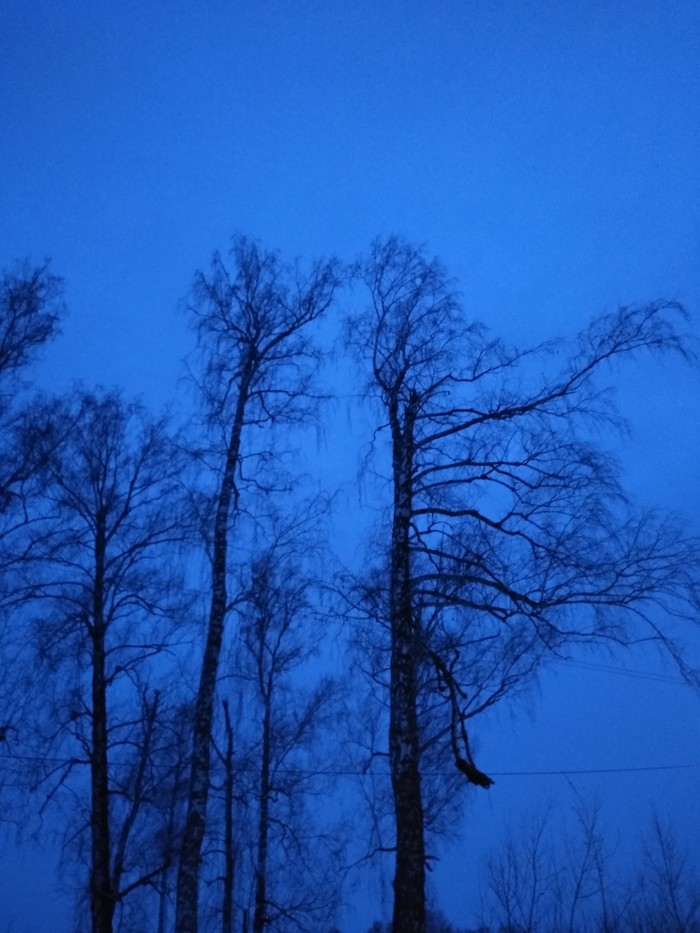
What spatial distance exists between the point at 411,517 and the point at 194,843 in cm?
581

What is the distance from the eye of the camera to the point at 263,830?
2123cm

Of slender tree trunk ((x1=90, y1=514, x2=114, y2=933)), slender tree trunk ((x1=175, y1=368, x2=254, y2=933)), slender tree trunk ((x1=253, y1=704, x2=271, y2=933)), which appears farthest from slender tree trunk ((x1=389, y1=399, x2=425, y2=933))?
slender tree trunk ((x1=253, y1=704, x2=271, y2=933))

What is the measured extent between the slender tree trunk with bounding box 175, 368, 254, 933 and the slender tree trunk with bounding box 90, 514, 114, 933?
3.30 meters

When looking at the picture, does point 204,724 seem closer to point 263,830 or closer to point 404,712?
point 404,712

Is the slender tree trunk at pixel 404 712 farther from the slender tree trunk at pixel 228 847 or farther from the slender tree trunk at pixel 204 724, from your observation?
the slender tree trunk at pixel 228 847

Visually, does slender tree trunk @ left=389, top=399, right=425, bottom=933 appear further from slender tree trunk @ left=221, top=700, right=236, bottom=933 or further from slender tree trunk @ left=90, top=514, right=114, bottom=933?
slender tree trunk @ left=221, top=700, right=236, bottom=933

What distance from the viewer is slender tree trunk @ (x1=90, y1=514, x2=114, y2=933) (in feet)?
48.9

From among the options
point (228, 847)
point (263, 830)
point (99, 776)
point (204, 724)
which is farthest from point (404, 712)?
point (228, 847)

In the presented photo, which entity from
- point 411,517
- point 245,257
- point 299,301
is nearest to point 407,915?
point 411,517

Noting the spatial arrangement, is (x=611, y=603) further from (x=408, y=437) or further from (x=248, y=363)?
(x=248, y=363)

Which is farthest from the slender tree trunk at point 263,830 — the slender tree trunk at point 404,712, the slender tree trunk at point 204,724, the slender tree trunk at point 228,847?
the slender tree trunk at point 404,712

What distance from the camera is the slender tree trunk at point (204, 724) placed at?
11.9 m

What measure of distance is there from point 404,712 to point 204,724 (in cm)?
376

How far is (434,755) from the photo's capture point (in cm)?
1925
